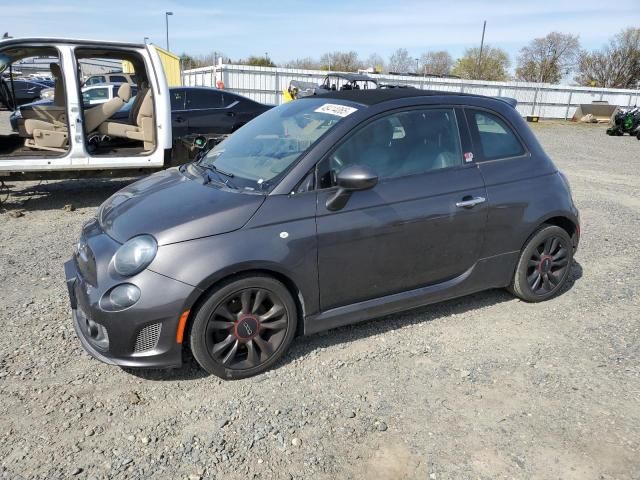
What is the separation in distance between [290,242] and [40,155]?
5.19m

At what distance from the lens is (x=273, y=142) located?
147 inches

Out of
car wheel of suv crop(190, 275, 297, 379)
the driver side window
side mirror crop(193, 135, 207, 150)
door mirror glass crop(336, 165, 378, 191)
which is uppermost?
the driver side window

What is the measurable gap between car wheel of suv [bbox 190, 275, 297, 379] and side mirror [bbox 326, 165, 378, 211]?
0.62m

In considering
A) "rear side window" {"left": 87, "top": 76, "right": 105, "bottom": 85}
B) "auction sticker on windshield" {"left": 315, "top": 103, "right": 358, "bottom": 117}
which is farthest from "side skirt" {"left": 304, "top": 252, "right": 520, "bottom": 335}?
"rear side window" {"left": 87, "top": 76, "right": 105, "bottom": 85}

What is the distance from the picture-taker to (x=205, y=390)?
3.09 meters

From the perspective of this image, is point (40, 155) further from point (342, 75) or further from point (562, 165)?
point (342, 75)

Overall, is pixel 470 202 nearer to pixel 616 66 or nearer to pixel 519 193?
pixel 519 193

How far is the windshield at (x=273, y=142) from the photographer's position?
3383 mm

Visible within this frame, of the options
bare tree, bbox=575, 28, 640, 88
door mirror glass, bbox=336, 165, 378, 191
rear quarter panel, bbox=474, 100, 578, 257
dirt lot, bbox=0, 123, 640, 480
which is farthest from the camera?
bare tree, bbox=575, 28, 640, 88

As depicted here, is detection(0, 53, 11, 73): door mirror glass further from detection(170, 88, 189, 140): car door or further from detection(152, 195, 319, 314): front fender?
detection(152, 195, 319, 314): front fender

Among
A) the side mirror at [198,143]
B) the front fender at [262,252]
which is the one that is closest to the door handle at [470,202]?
the front fender at [262,252]

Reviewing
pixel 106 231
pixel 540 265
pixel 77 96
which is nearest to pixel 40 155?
pixel 77 96

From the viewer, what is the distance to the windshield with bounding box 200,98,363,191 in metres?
3.38

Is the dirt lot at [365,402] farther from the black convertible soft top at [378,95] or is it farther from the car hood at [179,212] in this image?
the black convertible soft top at [378,95]
